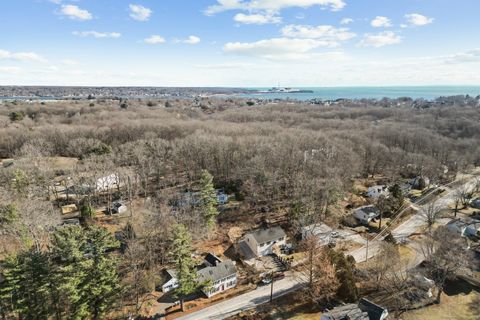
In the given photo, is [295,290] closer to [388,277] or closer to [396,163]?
[388,277]

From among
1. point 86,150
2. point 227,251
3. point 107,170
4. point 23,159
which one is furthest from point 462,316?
point 86,150

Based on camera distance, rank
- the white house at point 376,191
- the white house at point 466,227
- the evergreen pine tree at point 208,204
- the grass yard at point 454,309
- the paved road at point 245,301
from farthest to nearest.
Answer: the white house at point 376,191 → the white house at point 466,227 → the evergreen pine tree at point 208,204 → the paved road at point 245,301 → the grass yard at point 454,309

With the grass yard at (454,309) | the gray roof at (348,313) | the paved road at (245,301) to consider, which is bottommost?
the paved road at (245,301)

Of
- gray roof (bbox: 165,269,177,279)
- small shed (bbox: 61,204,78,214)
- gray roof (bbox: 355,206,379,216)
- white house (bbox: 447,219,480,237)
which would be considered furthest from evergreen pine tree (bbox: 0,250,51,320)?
white house (bbox: 447,219,480,237)

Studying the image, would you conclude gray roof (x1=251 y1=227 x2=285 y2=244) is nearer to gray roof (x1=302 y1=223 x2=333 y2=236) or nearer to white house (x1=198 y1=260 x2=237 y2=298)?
gray roof (x1=302 y1=223 x2=333 y2=236)

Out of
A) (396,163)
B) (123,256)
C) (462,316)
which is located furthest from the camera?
→ (396,163)

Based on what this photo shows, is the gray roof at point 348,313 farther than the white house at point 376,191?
No

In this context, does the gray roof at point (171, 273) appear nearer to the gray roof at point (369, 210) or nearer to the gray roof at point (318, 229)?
the gray roof at point (318, 229)

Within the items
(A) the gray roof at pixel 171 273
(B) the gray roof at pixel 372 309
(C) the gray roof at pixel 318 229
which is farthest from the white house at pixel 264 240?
(B) the gray roof at pixel 372 309
